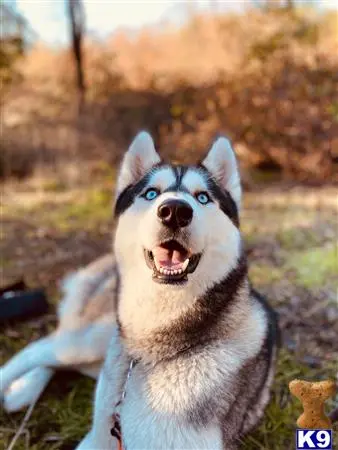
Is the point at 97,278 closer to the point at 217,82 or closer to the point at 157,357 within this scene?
the point at 157,357

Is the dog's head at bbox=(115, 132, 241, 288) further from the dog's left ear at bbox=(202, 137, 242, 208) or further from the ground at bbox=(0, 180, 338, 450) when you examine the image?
the ground at bbox=(0, 180, 338, 450)

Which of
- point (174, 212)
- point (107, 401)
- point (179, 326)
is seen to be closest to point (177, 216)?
point (174, 212)

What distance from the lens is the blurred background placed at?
→ 6637 millimetres

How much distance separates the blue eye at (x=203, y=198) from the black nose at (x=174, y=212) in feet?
0.86

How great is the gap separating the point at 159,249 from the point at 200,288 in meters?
0.26

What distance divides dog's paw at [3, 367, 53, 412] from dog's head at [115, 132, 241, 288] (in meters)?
1.21

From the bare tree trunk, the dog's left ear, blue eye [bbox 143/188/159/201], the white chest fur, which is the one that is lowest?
the white chest fur

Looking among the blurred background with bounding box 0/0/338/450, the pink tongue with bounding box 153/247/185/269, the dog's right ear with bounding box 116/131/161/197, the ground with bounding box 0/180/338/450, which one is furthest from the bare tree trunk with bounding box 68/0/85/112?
the pink tongue with bounding box 153/247/185/269

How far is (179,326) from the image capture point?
2.37 m

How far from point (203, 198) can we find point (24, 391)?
1.68 metres

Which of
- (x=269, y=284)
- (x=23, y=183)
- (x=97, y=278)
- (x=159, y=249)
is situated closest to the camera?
(x=159, y=249)

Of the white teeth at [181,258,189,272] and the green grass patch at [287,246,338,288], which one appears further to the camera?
the green grass patch at [287,246,338,288]

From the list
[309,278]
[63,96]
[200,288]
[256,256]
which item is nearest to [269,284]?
[309,278]

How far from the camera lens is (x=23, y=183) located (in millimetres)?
9656
